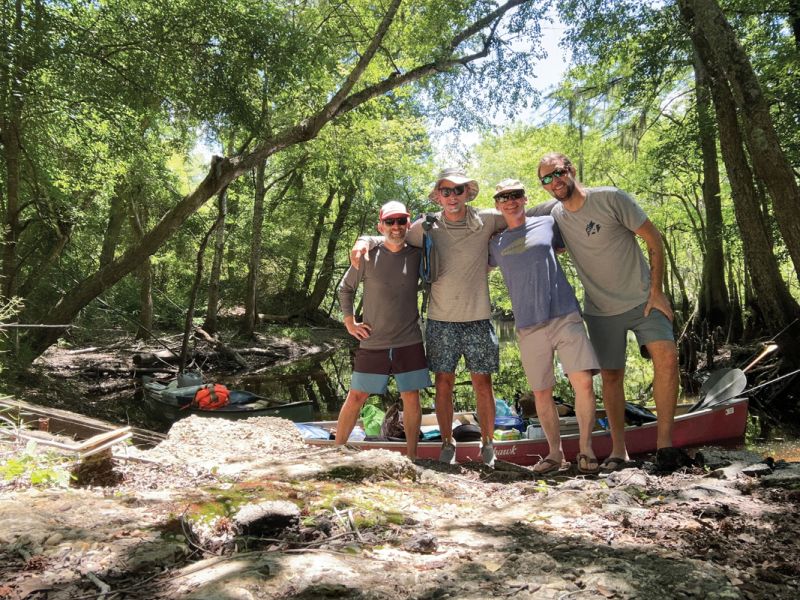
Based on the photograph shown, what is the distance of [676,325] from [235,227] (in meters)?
18.3

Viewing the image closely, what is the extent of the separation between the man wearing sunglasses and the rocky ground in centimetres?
57

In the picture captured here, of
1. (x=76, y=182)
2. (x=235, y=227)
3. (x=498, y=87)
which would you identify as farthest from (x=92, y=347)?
(x=498, y=87)

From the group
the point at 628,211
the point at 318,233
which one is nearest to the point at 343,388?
the point at 628,211

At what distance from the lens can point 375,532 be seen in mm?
2453

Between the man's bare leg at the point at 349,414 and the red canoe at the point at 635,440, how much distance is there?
1065 mm

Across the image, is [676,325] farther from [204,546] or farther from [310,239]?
[204,546]

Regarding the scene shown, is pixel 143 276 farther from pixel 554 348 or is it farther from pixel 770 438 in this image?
pixel 770 438

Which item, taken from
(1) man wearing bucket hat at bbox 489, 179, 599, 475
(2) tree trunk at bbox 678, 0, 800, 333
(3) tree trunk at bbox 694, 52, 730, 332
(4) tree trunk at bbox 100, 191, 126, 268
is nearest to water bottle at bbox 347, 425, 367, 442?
(1) man wearing bucket hat at bbox 489, 179, 599, 475

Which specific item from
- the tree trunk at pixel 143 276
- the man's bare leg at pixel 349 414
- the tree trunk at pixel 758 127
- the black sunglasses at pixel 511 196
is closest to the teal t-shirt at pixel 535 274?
the black sunglasses at pixel 511 196

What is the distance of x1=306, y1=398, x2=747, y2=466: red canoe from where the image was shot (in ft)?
19.4

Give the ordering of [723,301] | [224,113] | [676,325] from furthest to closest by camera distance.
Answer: [676,325], [723,301], [224,113]

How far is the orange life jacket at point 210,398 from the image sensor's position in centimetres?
947

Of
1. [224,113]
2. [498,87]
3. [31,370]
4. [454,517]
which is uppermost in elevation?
[498,87]

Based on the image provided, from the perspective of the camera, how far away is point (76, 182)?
1134cm
